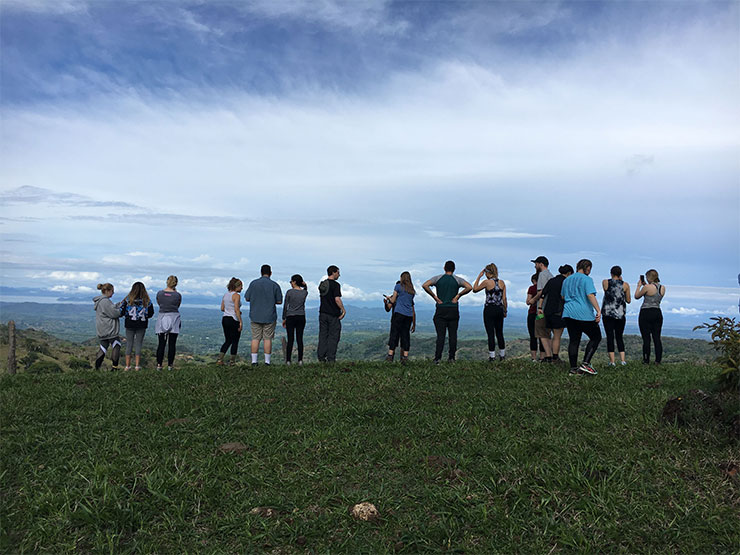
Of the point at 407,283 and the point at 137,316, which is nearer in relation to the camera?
the point at 137,316

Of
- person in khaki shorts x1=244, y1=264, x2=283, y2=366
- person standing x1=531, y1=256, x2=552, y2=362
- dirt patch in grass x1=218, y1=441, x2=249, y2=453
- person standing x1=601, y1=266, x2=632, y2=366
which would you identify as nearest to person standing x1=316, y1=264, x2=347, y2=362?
person in khaki shorts x1=244, y1=264, x2=283, y2=366

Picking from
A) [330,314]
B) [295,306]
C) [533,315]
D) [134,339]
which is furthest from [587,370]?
[134,339]

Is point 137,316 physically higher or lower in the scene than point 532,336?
higher

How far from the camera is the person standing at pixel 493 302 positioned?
13844mm

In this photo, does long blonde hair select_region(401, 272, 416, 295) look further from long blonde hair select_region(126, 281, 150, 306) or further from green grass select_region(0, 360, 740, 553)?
long blonde hair select_region(126, 281, 150, 306)

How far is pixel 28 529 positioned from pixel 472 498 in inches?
182

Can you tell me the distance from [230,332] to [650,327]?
36.3 feet

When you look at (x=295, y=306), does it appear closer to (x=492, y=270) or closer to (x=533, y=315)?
(x=492, y=270)

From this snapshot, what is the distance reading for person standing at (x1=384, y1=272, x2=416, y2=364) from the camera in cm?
1442

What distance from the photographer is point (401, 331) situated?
47.9 feet

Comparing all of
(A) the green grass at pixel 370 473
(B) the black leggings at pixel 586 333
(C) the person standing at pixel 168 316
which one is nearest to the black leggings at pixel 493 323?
(B) the black leggings at pixel 586 333

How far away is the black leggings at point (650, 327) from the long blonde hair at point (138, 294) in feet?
42.6

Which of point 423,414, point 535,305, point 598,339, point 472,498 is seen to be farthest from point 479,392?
point 535,305

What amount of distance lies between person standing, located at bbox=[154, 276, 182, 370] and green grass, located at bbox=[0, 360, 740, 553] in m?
4.57
